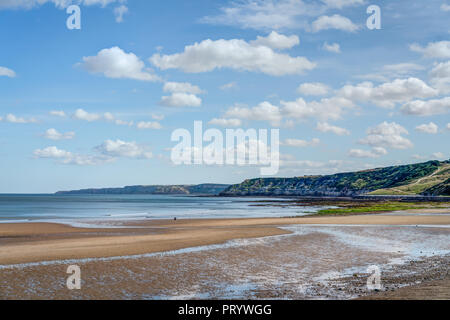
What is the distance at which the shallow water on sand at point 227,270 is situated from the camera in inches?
539

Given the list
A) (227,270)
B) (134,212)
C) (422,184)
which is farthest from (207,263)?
(422,184)

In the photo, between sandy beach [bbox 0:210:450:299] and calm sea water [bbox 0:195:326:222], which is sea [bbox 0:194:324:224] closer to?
calm sea water [bbox 0:195:326:222]

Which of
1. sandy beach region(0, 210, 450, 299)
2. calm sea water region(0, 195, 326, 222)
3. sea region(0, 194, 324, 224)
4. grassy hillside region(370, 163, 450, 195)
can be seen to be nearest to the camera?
sandy beach region(0, 210, 450, 299)

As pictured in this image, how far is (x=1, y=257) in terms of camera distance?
67.2ft

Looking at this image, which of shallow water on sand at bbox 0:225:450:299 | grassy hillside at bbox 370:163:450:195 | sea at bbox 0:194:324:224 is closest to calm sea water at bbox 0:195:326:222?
sea at bbox 0:194:324:224

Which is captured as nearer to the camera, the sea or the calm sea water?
the sea

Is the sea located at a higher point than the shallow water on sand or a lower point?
lower

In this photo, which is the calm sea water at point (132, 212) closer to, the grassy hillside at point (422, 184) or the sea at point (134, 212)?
the sea at point (134, 212)

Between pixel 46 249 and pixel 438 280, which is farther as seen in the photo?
pixel 46 249

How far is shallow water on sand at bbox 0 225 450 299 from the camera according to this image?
539 inches
